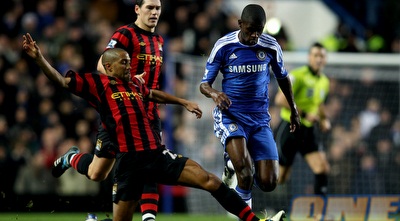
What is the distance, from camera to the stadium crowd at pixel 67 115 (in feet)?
50.0

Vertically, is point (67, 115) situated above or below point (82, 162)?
below

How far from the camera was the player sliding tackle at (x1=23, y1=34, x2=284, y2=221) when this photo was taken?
27.5 feet

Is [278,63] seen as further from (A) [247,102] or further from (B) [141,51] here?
(B) [141,51]

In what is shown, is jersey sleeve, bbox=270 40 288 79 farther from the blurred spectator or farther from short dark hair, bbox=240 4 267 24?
the blurred spectator

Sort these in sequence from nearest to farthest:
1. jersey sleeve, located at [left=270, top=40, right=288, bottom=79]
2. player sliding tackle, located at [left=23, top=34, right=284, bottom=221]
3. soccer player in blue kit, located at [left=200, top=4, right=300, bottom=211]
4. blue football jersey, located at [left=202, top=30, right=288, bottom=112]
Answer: player sliding tackle, located at [left=23, top=34, right=284, bottom=221]
soccer player in blue kit, located at [left=200, top=4, right=300, bottom=211]
blue football jersey, located at [left=202, top=30, right=288, bottom=112]
jersey sleeve, located at [left=270, top=40, right=288, bottom=79]

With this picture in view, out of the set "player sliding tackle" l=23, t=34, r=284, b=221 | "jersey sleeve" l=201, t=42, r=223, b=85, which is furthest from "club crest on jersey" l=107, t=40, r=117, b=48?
"jersey sleeve" l=201, t=42, r=223, b=85

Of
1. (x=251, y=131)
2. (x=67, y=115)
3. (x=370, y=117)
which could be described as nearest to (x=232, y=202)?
(x=251, y=131)

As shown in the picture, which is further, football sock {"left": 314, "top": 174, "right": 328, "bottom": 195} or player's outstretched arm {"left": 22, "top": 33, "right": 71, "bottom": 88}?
football sock {"left": 314, "top": 174, "right": 328, "bottom": 195}

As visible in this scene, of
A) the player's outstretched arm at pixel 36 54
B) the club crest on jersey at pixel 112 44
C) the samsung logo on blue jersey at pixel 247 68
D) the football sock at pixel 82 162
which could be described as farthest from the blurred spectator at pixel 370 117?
the player's outstretched arm at pixel 36 54

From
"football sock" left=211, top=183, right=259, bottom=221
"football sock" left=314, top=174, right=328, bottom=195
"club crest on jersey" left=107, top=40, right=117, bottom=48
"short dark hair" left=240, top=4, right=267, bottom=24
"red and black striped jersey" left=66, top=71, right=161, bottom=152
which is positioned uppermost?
"short dark hair" left=240, top=4, right=267, bottom=24

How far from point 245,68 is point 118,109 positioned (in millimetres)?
1764

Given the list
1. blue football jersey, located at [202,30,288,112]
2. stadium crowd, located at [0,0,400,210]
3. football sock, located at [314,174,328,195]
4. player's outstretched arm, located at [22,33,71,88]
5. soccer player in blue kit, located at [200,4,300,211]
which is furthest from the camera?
stadium crowd, located at [0,0,400,210]

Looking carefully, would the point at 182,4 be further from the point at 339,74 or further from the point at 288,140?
the point at 288,140

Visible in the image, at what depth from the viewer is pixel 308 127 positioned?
12.5 m
